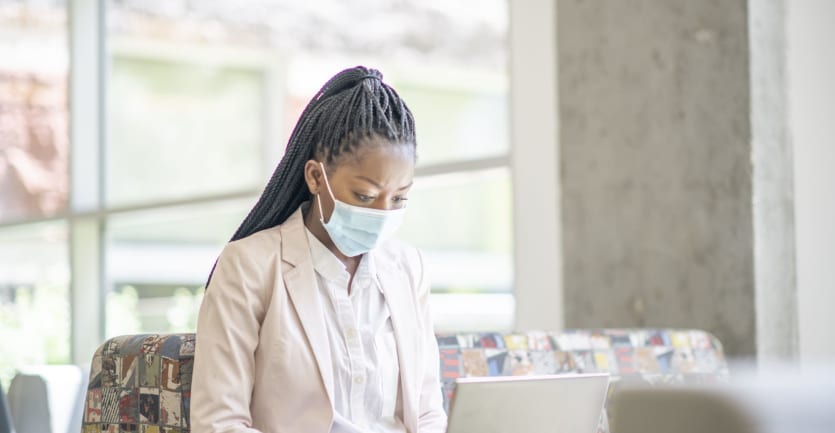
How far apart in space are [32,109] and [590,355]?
5170mm

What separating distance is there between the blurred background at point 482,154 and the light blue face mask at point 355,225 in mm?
1431

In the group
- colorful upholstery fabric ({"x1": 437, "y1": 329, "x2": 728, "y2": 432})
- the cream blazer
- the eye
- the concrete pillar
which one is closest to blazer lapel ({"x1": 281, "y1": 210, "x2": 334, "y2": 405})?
the cream blazer

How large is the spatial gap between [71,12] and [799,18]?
4.31 meters

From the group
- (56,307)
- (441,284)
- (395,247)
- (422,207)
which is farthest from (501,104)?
(56,307)

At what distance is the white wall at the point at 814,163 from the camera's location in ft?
10.1

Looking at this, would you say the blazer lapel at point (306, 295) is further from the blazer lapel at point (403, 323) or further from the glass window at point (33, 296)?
the glass window at point (33, 296)

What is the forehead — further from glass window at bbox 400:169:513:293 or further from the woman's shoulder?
glass window at bbox 400:169:513:293

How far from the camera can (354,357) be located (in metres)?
1.93

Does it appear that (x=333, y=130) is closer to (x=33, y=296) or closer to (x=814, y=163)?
(x=814, y=163)

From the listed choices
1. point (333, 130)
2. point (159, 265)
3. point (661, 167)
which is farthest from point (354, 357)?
point (159, 265)

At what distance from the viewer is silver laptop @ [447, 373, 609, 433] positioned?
5.08 ft

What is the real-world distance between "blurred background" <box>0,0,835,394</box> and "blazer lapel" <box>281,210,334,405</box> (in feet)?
5.09

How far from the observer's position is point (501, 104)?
450 centimetres

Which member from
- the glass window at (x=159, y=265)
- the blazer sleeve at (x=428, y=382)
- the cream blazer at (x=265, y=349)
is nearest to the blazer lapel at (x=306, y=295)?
the cream blazer at (x=265, y=349)
